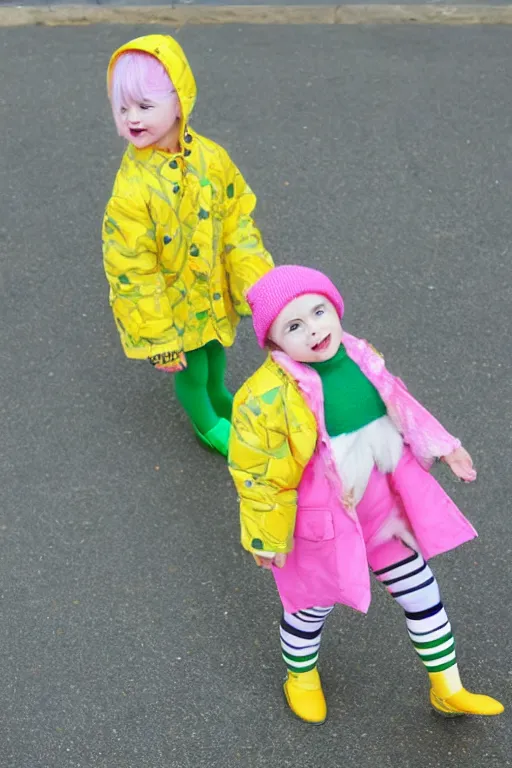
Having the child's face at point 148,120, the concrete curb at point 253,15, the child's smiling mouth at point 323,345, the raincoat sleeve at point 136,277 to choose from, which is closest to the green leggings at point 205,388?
the raincoat sleeve at point 136,277

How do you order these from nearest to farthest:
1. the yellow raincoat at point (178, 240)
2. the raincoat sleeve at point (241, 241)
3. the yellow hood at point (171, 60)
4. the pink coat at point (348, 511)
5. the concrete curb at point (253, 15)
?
the pink coat at point (348, 511), the yellow hood at point (171, 60), the yellow raincoat at point (178, 240), the raincoat sleeve at point (241, 241), the concrete curb at point (253, 15)

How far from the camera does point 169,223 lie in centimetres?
353

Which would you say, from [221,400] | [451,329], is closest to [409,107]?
[451,329]

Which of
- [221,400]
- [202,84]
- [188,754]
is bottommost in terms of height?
[188,754]

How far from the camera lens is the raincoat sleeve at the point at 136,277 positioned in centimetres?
349

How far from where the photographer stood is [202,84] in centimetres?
662

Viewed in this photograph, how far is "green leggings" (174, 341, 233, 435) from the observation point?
157 inches

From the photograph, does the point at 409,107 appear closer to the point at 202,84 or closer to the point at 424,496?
the point at 202,84

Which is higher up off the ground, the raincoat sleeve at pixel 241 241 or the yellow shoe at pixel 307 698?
the raincoat sleeve at pixel 241 241

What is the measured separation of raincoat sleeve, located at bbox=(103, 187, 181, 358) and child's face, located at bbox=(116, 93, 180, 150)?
0.57 ft

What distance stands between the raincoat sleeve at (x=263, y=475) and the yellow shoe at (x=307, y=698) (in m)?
0.73

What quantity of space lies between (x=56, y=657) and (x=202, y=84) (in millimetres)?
4156

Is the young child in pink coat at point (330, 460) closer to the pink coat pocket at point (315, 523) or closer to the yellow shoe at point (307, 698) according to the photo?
the pink coat pocket at point (315, 523)

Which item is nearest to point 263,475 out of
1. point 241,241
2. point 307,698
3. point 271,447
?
point 271,447
